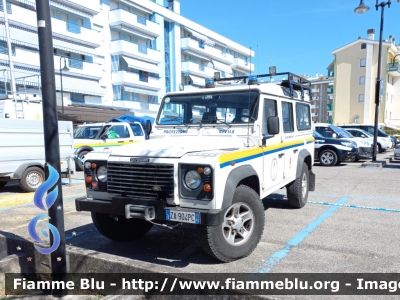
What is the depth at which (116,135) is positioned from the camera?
12539mm

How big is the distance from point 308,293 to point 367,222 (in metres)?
2.90

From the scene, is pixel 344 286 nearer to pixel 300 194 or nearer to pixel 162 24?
pixel 300 194

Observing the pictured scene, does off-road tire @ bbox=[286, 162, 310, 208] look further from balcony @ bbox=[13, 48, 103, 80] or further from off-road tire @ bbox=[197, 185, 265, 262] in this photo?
balcony @ bbox=[13, 48, 103, 80]

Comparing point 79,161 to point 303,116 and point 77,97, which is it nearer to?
point 303,116

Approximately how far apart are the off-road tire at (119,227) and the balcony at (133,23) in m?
31.5

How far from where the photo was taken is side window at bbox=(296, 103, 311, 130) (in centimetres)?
627

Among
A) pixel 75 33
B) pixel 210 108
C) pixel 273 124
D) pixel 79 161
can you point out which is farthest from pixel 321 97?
pixel 273 124

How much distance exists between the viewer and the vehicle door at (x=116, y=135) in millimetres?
12281

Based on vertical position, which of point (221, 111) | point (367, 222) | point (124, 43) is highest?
point (124, 43)

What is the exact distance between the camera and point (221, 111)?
4906mm

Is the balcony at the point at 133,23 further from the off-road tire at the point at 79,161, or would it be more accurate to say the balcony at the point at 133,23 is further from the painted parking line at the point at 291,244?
the painted parking line at the point at 291,244

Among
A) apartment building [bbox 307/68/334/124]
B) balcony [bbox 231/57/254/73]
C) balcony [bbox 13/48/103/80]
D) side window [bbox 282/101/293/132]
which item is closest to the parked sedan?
side window [bbox 282/101/293/132]

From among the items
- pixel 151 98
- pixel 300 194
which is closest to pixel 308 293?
pixel 300 194

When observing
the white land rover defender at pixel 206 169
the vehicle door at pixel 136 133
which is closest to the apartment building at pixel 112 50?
the vehicle door at pixel 136 133
